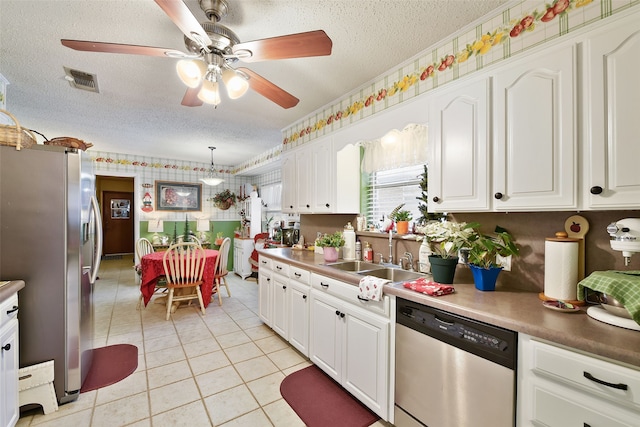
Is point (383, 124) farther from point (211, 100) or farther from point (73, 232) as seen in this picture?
point (73, 232)

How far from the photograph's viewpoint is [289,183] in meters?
3.40

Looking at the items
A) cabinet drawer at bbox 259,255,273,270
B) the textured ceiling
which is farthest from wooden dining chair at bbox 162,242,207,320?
the textured ceiling

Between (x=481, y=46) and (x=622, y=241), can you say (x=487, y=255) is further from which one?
(x=481, y=46)

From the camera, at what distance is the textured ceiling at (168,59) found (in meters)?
1.56

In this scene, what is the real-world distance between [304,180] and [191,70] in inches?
69.3

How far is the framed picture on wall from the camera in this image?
18.5 ft

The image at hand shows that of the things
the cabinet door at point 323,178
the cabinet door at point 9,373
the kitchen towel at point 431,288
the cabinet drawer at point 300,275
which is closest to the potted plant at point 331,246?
the cabinet drawer at point 300,275

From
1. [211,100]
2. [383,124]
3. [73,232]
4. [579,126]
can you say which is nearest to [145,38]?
[211,100]

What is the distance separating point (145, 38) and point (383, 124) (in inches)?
70.5

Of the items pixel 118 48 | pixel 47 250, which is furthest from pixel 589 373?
pixel 47 250

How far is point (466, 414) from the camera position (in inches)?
48.5

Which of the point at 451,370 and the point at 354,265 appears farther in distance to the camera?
the point at 354,265

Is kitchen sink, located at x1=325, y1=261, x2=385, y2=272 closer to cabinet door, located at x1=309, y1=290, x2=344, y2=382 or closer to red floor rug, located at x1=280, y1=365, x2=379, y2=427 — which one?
cabinet door, located at x1=309, y1=290, x2=344, y2=382

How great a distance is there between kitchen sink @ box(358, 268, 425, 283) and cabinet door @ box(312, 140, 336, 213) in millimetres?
853
